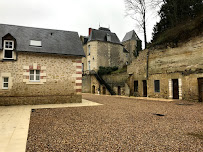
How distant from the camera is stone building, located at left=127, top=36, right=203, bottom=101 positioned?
10336 mm

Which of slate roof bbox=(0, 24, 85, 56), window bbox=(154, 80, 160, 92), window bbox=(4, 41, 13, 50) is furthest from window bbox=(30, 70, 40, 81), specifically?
window bbox=(154, 80, 160, 92)

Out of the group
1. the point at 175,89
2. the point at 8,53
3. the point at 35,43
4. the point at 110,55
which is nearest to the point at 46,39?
the point at 35,43

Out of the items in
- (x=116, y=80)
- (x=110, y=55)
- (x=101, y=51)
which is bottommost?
(x=116, y=80)

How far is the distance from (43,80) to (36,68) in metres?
0.82

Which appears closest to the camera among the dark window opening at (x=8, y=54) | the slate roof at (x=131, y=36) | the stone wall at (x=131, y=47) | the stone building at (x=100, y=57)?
the dark window opening at (x=8, y=54)

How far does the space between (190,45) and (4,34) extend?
11974 millimetres

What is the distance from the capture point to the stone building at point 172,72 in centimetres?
1034

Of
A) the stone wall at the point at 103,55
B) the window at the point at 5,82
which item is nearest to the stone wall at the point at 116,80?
the stone wall at the point at 103,55

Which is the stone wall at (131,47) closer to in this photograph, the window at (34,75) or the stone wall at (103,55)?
the stone wall at (103,55)

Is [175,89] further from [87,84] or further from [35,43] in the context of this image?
[87,84]

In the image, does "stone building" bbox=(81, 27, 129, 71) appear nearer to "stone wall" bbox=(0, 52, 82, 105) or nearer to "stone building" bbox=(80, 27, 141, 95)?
"stone building" bbox=(80, 27, 141, 95)

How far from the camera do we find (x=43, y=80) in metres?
9.73

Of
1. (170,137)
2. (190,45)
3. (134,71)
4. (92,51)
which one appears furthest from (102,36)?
(170,137)

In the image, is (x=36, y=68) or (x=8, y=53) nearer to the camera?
(x=8, y=53)
